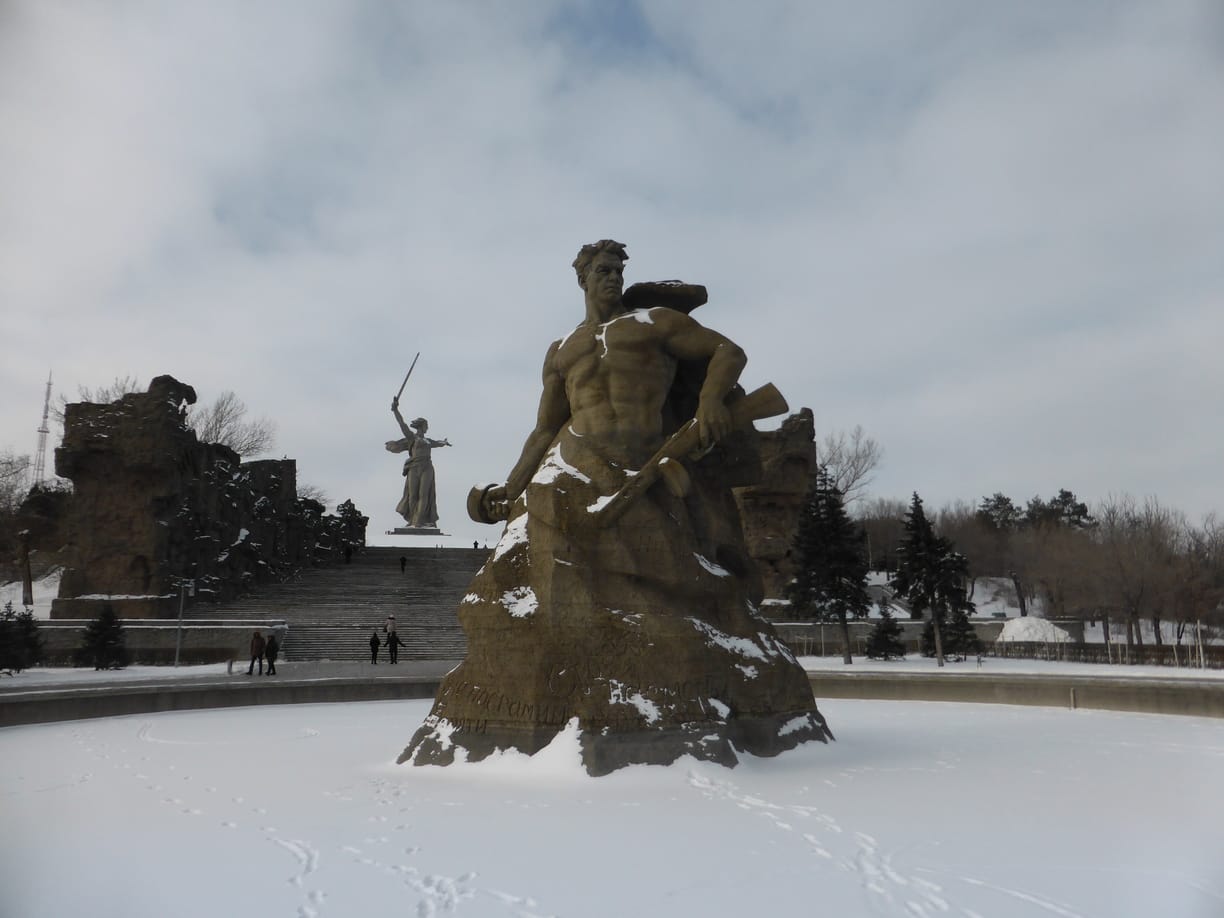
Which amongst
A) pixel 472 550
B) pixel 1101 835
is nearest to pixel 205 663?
pixel 472 550

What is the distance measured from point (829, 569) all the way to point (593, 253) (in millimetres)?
20532

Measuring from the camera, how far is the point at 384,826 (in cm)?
494

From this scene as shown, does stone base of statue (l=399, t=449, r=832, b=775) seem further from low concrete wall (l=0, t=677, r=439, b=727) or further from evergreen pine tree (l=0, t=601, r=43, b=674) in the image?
evergreen pine tree (l=0, t=601, r=43, b=674)

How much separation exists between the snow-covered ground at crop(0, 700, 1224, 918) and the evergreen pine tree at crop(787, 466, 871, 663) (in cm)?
1861

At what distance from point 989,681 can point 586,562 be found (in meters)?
8.55

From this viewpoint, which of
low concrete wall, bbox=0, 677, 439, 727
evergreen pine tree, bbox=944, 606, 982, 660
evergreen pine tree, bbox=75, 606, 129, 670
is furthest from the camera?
evergreen pine tree, bbox=944, 606, 982, 660

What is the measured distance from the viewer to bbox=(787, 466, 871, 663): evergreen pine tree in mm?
26578

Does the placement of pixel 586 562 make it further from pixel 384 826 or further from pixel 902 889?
pixel 902 889

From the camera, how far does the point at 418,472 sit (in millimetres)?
44094

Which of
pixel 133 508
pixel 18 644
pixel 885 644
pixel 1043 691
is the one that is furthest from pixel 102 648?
pixel 885 644

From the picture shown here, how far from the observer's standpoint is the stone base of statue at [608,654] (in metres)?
6.45

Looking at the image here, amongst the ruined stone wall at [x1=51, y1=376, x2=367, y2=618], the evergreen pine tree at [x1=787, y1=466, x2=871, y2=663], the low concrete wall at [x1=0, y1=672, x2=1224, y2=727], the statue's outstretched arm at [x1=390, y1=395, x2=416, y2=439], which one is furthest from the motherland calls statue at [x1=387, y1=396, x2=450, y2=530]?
the low concrete wall at [x1=0, y1=672, x2=1224, y2=727]

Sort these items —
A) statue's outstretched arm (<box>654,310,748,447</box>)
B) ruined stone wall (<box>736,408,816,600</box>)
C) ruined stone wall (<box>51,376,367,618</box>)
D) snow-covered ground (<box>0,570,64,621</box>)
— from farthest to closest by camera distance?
ruined stone wall (<box>736,408,816,600</box>), snow-covered ground (<box>0,570,64,621</box>), ruined stone wall (<box>51,376,367,618</box>), statue's outstretched arm (<box>654,310,748,447</box>)

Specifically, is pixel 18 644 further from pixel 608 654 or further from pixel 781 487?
pixel 781 487
